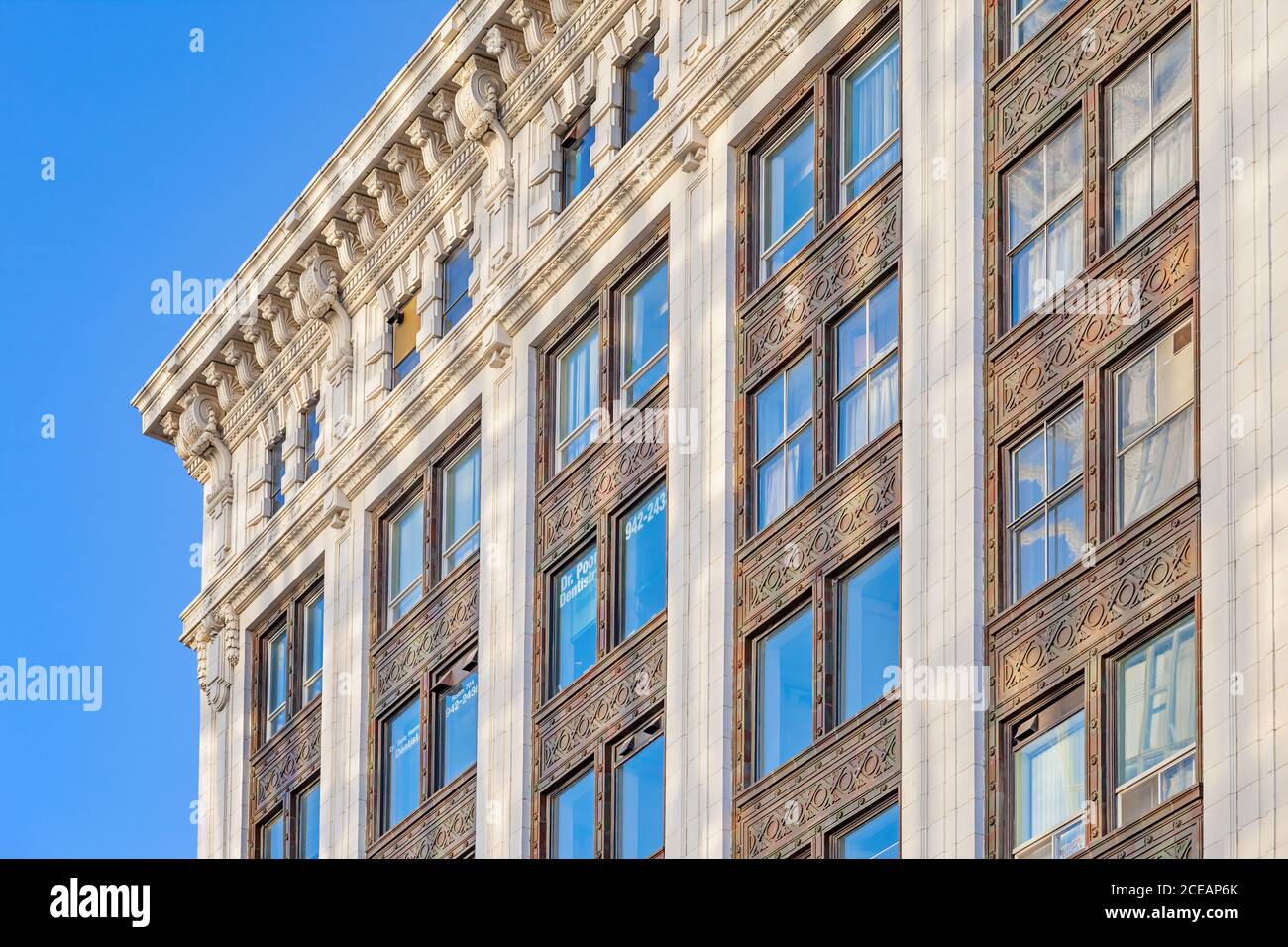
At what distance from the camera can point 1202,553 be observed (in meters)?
30.9

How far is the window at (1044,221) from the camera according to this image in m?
34.5

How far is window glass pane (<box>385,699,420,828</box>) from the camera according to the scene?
48.0 metres

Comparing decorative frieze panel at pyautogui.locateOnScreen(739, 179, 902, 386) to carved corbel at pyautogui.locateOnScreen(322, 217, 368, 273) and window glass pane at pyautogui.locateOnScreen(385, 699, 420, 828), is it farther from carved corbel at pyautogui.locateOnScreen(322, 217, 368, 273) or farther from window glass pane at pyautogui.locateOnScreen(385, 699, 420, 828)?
carved corbel at pyautogui.locateOnScreen(322, 217, 368, 273)

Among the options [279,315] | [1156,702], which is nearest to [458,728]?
[279,315]

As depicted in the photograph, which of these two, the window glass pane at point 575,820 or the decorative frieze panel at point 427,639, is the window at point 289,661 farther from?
the window glass pane at point 575,820

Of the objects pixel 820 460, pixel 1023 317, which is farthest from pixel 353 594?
pixel 1023 317

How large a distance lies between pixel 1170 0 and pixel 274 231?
2452 cm

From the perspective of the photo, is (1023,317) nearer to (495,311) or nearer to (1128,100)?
(1128,100)

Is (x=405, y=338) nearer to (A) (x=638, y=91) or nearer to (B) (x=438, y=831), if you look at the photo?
(A) (x=638, y=91)

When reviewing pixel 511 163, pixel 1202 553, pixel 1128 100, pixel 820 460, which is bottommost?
pixel 1202 553

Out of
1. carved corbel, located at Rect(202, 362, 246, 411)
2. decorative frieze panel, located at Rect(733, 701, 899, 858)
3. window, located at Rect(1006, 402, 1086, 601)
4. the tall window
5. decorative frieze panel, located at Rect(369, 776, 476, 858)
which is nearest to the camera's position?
window, located at Rect(1006, 402, 1086, 601)

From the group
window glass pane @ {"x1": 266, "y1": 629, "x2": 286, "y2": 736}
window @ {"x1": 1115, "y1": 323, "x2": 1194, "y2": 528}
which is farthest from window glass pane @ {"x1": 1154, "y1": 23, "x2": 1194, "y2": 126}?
window glass pane @ {"x1": 266, "y1": 629, "x2": 286, "y2": 736}

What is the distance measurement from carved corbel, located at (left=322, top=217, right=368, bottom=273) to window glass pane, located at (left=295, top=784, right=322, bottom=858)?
918 cm

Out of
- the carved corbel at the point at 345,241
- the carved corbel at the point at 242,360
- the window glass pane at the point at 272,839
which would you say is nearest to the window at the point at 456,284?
the carved corbel at the point at 345,241
